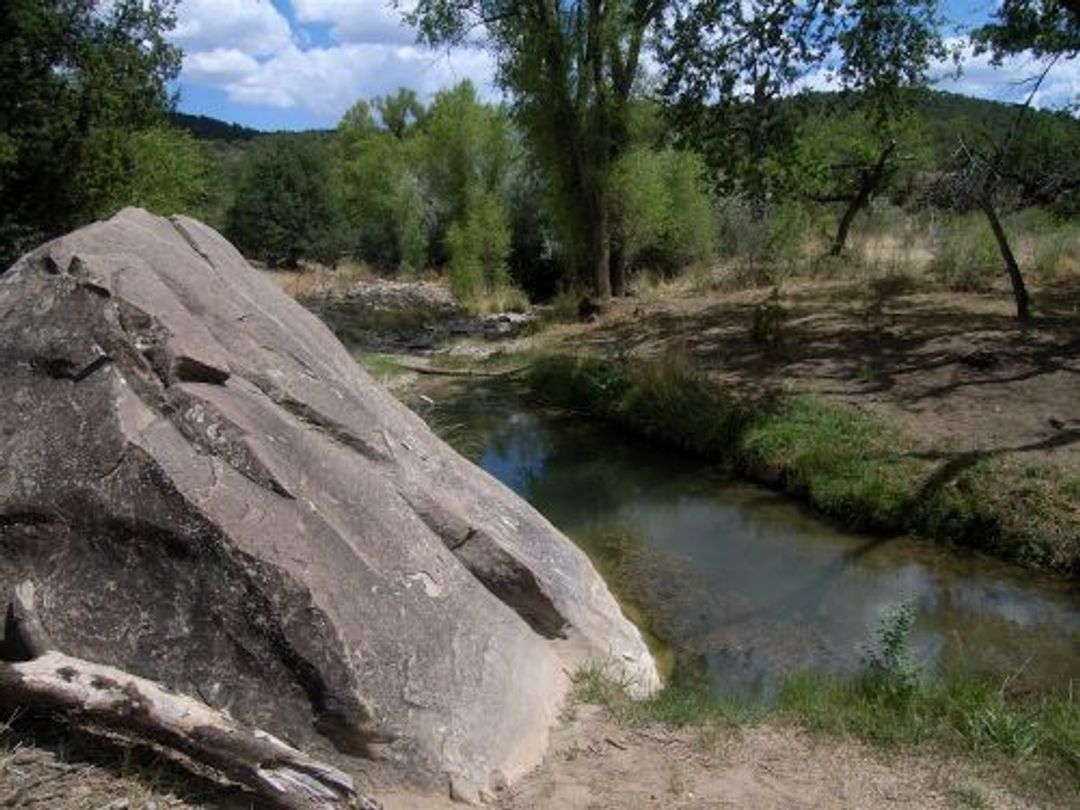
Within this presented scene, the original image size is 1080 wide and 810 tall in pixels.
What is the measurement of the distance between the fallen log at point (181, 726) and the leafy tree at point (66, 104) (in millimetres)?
12286

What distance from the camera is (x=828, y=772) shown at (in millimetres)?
5227

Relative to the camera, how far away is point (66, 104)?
15.9 m

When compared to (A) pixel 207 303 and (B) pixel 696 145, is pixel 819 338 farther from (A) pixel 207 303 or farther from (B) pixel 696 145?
(A) pixel 207 303

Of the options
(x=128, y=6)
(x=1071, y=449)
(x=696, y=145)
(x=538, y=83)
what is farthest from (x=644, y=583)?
(x=538, y=83)

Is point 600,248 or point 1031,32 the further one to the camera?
point 600,248

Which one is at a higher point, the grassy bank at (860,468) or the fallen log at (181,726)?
the fallen log at (181,726)

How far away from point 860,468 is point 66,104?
12.4 metres

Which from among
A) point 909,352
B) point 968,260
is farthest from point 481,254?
point 909,352

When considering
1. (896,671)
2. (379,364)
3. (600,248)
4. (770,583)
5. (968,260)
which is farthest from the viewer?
(600,248)

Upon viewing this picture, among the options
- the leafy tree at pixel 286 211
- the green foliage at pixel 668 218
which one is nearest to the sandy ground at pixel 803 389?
the green foliage at pixel 668 218

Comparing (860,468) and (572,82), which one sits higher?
(572,82)

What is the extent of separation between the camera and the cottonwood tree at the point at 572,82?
76.4ft

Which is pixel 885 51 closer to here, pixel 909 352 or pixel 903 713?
pixel 909 352

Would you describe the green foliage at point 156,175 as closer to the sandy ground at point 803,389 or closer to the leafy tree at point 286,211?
the sandy ground at point 803,389
